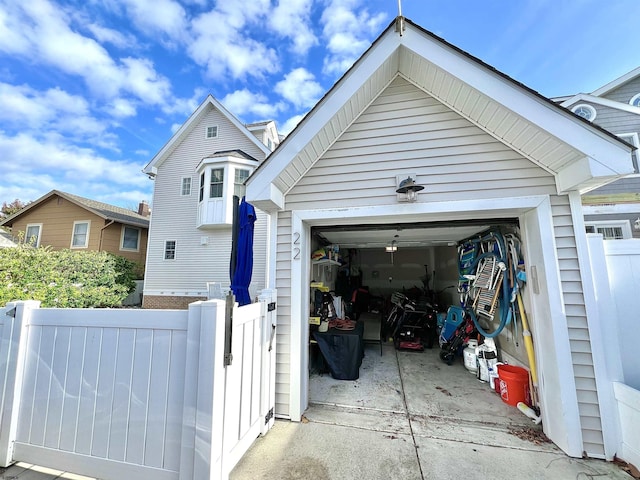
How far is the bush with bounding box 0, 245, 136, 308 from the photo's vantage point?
461cm

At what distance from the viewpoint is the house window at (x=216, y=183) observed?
9297 millimetres

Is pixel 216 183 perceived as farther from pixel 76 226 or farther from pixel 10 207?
pixel 10 207

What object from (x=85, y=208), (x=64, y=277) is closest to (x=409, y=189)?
(x=64, y=277)

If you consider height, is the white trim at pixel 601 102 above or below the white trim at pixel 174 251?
above

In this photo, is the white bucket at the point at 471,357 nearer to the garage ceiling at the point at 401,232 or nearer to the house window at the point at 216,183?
the garage ceiling at the point at 401,232

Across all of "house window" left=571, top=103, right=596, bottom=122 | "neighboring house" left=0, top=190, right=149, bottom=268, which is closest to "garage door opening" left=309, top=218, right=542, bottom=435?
"house window" left=571, top=103, right=596, bottom=122

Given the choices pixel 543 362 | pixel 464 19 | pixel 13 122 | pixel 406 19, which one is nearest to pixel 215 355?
pixel 543 362

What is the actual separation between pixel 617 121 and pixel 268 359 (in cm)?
1193

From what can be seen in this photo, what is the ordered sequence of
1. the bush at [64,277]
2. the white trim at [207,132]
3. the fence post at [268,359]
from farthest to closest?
the white trim at [207,132] < the bush at [64,277] < the fence post at [268,359]

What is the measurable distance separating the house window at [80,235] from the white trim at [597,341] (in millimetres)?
16689

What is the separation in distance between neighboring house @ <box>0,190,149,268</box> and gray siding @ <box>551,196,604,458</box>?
15.3 metres

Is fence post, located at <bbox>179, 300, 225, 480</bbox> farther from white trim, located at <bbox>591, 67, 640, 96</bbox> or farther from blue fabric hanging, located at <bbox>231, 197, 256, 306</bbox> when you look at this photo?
white trim, located at <bbox>591, 67, 640, 96</bbox>

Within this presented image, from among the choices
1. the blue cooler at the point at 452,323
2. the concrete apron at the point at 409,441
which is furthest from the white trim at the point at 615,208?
the concrete apron at the point at 409,441

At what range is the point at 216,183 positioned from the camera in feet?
30.7
